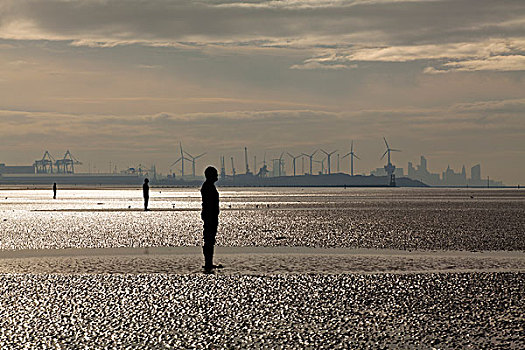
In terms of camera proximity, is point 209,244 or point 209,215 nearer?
point 209,244

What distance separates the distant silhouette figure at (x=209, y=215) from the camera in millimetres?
16953

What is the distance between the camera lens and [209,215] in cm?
1739

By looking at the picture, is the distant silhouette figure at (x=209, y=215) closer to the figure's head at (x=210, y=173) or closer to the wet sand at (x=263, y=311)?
the figure's head at (x=210, y=173)

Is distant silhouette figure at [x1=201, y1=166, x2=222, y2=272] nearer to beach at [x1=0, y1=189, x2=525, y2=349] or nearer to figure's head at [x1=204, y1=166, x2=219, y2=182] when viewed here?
figure's head at [x1=204, y1=166, x2=219, y2=182]

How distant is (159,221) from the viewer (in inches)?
1442

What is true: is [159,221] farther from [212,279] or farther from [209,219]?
[212,279]

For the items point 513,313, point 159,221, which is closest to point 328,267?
point 513,313

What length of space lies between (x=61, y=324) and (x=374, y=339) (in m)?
4.05

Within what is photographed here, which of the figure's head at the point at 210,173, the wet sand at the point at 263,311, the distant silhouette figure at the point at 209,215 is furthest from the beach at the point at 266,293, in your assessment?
the figure's head at the point at 210,173

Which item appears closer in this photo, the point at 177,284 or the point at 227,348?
the point at 227,348

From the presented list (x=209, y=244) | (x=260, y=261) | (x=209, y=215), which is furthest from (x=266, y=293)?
(x=260, y=261)

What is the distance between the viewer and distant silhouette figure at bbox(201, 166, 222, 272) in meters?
17.0

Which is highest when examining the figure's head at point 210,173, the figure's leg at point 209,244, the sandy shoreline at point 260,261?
the figure's head at point 210,173

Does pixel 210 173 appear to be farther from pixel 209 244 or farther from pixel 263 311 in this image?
pixel 263 311
